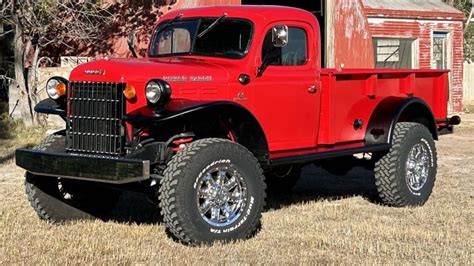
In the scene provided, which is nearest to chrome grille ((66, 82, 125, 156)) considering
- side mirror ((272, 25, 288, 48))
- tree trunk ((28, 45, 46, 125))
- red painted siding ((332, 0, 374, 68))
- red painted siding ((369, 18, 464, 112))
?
side mirror ((272, 25, 288, 48))

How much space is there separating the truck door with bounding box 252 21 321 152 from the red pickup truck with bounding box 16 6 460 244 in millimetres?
13

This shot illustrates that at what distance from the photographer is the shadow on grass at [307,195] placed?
26.2ft

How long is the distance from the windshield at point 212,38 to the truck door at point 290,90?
20 centimetres

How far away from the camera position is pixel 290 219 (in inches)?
301

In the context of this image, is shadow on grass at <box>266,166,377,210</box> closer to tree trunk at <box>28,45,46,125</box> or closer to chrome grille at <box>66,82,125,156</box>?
chrome grille at <box>66,82,125,156</box>

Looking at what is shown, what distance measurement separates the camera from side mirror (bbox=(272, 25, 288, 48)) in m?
7.00

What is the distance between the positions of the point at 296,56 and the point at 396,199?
1930 millimetres

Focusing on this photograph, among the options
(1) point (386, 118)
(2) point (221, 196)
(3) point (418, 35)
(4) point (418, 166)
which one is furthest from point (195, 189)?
(3) point (418, 35)

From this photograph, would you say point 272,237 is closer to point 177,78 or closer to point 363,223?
point 363,223

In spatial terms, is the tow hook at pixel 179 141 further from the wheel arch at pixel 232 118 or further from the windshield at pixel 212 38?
the windshield at pixel 212 38

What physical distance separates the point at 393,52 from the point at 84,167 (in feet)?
57.6

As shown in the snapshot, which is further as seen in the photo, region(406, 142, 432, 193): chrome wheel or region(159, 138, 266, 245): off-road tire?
region(406, 142, 432, 193): chrome wheel

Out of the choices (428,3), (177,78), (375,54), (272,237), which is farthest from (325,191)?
(428,3)

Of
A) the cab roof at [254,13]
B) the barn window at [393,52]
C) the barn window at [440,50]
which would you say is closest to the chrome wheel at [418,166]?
the cab roof at [254,13]
